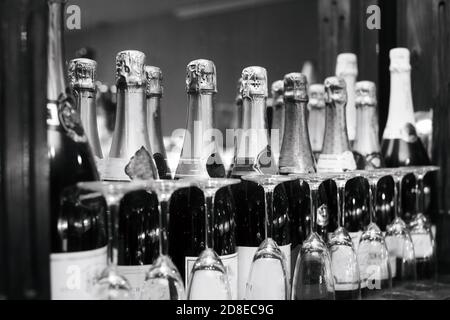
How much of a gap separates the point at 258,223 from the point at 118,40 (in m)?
1.34

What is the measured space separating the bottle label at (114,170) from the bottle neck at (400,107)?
0.63m

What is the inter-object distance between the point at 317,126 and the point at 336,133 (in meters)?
0.21

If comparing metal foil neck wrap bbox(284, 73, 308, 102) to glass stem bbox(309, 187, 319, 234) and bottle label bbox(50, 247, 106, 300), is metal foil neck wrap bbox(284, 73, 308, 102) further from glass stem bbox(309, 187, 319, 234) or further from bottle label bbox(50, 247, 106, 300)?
bottle label bbox(50, 247, 106, 300)

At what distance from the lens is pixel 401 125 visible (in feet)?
4.11

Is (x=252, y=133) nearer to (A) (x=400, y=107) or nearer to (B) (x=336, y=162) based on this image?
(B) (x=336, y=162)

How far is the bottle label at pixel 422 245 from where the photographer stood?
1.04m

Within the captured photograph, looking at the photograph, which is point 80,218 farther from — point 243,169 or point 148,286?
point 243,169

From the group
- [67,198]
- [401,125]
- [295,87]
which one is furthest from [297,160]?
[67,198]

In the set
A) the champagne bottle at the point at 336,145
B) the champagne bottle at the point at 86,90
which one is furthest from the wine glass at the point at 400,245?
the champagne bottle at the point at 86,90

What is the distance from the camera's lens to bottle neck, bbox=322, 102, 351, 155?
3.48 feet

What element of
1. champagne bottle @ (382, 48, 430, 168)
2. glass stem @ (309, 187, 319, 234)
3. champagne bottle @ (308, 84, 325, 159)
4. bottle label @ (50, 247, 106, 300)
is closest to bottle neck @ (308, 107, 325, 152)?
champagne bottle @ (308, 84, 325, 159)

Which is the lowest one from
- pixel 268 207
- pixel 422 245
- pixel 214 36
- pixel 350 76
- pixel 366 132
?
pixel 422 245

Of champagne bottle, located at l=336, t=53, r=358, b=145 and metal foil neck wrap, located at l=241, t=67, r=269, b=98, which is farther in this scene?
champagne bottle, located at l=336, t=53, r=358, b=145

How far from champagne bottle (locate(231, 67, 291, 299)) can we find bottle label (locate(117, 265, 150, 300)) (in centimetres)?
21
